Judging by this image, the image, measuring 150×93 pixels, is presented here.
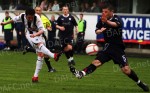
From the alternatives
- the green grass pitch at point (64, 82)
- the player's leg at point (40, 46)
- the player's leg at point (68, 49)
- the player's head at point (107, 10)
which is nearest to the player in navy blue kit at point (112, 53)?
the player's head at point (107, 10)

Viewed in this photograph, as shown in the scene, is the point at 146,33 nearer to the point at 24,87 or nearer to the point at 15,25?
the point at 15,25

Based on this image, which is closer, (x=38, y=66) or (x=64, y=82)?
(x=38, y=66)

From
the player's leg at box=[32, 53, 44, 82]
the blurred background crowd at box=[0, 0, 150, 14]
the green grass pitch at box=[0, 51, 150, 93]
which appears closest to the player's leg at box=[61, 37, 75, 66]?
the green grass pitch at box=[0, 51, 150, 93]

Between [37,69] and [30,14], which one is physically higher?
[30,14]

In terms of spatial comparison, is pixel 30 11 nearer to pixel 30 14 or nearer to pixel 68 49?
pixel 30 14

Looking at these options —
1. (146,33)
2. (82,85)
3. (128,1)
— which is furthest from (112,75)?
(128,1)

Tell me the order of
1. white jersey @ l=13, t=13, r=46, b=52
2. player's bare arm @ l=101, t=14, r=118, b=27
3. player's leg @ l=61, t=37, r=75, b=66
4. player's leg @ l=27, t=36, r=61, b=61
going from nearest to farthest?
player's bare arm @ l=101, t=14, r=118, b=27
white jersey @ l=13, t=13, r=46, b=52
player's leg @ l=27, t=36, r=61, b=61
player's leg @ l=61, t=37, r=75, b=66

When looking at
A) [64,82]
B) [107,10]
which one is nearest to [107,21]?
[107,10]

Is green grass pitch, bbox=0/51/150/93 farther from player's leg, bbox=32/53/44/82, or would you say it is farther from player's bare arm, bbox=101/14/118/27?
player's bare arm, bbox=101/14/118/27

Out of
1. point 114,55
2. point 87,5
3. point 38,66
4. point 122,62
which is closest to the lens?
point 122,62

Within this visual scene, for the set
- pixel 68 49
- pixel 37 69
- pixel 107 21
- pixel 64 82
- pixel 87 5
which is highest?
pixel 107 21

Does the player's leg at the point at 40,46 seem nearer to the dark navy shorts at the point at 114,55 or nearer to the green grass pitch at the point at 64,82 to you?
the green grass pitch at the point at 64,82

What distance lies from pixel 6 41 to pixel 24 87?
19.4m

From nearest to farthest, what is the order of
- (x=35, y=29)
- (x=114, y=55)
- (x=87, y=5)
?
(x=114, y=55) → (x=35, y=29) → (x=87, y=5)
